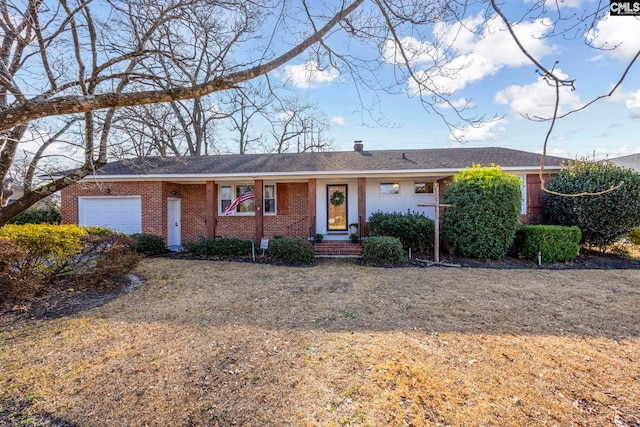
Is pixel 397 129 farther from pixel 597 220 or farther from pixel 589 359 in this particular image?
pixel 597 220

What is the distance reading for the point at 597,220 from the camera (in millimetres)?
9641

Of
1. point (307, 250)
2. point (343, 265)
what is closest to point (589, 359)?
point (343, 265)

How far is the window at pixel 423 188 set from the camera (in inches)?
497

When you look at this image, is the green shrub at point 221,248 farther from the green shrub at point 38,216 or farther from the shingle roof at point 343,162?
the green shrub at point 38,216

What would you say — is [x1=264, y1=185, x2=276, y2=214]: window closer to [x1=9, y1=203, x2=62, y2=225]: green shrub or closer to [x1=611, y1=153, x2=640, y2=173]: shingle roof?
[x1=9, y1=203, x2=62, y2=225]: green shrub

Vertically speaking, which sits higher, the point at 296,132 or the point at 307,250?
the point at 296,132

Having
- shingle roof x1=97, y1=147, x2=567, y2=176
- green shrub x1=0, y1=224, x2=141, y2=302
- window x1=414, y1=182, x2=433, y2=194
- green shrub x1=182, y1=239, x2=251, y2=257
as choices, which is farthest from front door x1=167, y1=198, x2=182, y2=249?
window x1=414, y1=182, x2=433, y2=194

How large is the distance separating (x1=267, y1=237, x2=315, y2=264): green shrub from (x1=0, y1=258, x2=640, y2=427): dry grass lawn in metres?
3.43

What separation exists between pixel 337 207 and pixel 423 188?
373cm

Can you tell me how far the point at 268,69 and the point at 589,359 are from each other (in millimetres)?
4875

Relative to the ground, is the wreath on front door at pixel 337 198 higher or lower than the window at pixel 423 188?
lower

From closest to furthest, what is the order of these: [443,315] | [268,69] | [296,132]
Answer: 1. [268,69]
2. [443,315]
3. [296,132]

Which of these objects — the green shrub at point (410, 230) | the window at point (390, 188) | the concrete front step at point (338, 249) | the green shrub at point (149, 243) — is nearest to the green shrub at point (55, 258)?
the green shrub at point (149, 243)

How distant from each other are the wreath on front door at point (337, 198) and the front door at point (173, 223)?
671 centimetres
